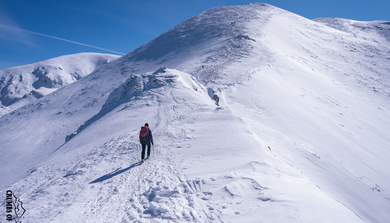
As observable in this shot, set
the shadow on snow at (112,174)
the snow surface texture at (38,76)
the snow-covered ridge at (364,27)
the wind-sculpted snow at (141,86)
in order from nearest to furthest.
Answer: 1. the shadow on snow at (112,174)
2. the wind-sculpted snow at (141,86)
3. the snow-covered ridge at (364,27)
4. the snow surface texture at (38,76)

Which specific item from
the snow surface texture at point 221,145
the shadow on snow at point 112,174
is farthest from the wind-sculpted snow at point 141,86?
the shadow on snow at point 112,174

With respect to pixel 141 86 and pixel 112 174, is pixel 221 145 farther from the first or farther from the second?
pixel 141 86

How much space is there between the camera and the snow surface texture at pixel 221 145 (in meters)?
Answer: 4.56

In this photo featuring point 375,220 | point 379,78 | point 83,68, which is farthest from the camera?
point 83,68

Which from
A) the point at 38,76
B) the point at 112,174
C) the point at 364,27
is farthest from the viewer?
the point at 38,76

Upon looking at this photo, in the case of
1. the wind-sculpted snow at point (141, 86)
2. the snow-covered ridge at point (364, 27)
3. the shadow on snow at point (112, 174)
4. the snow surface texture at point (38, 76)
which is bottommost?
the shadow on snow at point (112, 174)

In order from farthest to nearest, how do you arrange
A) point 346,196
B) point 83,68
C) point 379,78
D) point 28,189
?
point 83,68 → point 379,78 → point 346,196 → point 28,189

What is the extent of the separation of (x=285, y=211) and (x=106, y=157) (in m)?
6.55

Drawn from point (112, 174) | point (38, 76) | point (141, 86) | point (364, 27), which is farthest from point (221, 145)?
point (38, 76)

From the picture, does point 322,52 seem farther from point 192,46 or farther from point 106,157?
point 106,157

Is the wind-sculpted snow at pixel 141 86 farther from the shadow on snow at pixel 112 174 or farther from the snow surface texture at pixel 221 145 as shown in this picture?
the shadow on snow at pixel 112 174

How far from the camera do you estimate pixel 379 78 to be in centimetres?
2725

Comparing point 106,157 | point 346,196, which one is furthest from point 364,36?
point 106,157

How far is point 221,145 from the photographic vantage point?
24.2ft
